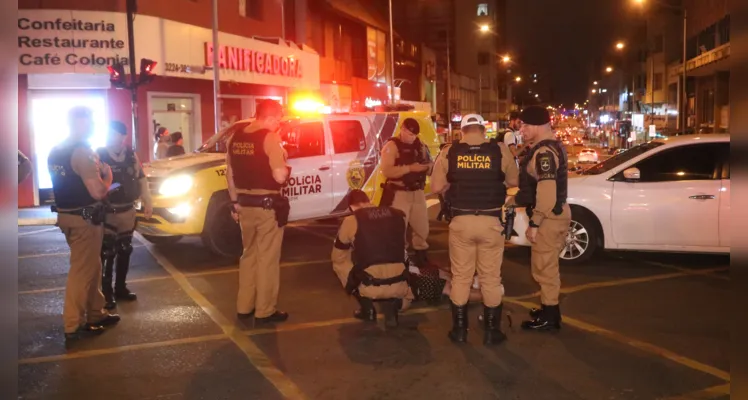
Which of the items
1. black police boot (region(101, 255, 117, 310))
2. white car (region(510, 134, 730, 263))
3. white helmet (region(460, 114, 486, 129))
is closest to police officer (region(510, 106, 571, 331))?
white helmet (region(460, 114, 486, 129))

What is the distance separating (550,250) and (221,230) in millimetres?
5207

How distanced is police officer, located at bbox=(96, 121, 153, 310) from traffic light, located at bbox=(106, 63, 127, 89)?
7903mm

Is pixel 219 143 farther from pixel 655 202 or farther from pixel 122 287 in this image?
pixel 655 202

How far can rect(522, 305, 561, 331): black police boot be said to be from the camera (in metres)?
6.33

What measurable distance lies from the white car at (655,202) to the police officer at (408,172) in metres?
1.37

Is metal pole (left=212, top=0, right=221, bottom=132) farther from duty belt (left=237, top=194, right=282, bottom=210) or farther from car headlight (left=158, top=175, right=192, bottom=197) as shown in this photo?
duty belt (left=237, top=194, right=282, bottom=210)

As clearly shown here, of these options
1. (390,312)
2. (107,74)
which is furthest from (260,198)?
(107,74)

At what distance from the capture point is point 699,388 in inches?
196

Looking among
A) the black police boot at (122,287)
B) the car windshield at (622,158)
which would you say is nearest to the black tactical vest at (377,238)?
the black police boot at (122,287)

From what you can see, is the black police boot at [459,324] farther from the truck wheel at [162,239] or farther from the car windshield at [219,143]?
the truck wheel at [162,239]

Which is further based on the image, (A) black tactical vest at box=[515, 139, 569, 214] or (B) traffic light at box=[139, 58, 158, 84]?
(B) traffic light at box=[139, 58, 158, 84]

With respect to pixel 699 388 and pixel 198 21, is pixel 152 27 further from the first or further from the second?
pixel 699 388

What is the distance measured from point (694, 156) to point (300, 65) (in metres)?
16.2

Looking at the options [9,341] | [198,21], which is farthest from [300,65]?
[9,341]
